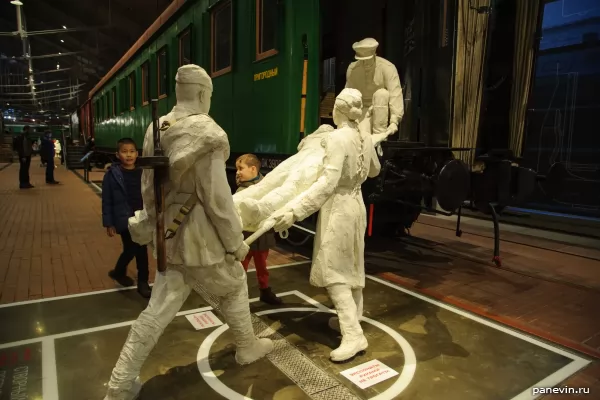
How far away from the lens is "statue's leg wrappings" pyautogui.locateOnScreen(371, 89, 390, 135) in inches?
177

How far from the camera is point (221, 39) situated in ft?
19.1

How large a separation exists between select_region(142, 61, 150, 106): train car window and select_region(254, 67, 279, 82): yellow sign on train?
5146 millimetres

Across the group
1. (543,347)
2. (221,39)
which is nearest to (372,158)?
(543,347)

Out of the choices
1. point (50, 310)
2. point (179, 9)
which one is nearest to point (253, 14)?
point (179, 9)

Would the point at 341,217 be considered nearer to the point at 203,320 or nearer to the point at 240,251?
→ the point at 240,251

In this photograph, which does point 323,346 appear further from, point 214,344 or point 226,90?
point 226,90

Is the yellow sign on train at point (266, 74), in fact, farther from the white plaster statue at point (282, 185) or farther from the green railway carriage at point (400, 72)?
the white plaster statue at point (282, 185)

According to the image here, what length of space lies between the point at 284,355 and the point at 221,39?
Answer: 4560 mm

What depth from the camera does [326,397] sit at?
225 centimetres

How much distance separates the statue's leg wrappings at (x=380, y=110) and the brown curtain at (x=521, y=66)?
139 cm

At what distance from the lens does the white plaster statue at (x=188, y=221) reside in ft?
6.82

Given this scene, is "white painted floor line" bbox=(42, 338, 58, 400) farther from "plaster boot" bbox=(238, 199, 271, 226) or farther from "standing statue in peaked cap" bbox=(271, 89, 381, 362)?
"standing statue in peaked cap" bbox=(271, 89, 381, 362)

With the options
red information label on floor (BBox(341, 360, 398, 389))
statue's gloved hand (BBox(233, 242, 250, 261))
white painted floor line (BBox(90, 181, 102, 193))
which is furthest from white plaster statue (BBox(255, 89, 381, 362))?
white painted floor line (BBox(90, 181, 102, 193))

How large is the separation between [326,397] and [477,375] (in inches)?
37.2
